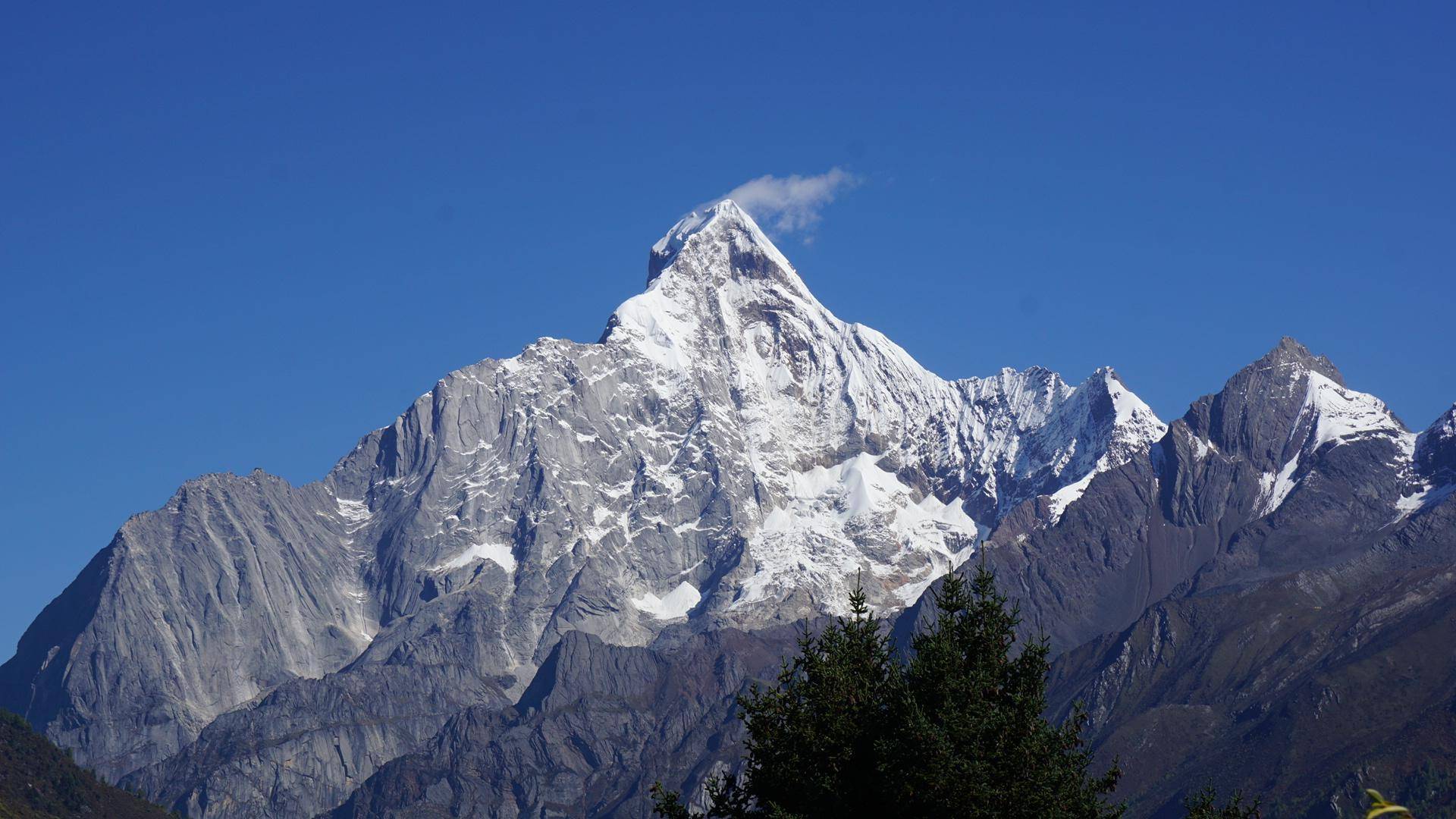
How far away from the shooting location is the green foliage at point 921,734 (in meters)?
62.8

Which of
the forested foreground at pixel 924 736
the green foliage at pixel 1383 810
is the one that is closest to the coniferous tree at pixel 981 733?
the forested foreground at pixel 924 736

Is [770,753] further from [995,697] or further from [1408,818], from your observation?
[1408,818]

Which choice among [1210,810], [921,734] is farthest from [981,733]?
[1210,810]

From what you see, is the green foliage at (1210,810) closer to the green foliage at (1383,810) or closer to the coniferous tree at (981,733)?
the coniferous tree at (981,733)

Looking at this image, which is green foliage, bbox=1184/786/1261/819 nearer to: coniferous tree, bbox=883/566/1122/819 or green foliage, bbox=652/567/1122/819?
coniferous tree, bbox=883/566/1122/819

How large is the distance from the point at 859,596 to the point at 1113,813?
13316 mm

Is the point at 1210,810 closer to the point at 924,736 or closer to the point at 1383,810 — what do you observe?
the point at 924,736

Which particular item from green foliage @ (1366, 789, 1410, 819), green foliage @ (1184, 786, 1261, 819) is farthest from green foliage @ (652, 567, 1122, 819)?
green foliage @ (1366, 789, 1410, 819)

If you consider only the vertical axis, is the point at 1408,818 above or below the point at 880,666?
below

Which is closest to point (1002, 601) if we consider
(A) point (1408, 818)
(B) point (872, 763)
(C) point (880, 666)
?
(C) point (880, 666)

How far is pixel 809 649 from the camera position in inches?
2921

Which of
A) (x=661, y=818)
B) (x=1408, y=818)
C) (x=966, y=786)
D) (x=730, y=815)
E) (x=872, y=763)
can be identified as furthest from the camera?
(x=661, y=818)

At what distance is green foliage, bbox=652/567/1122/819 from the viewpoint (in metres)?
62.8

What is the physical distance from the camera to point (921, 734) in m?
62.6
